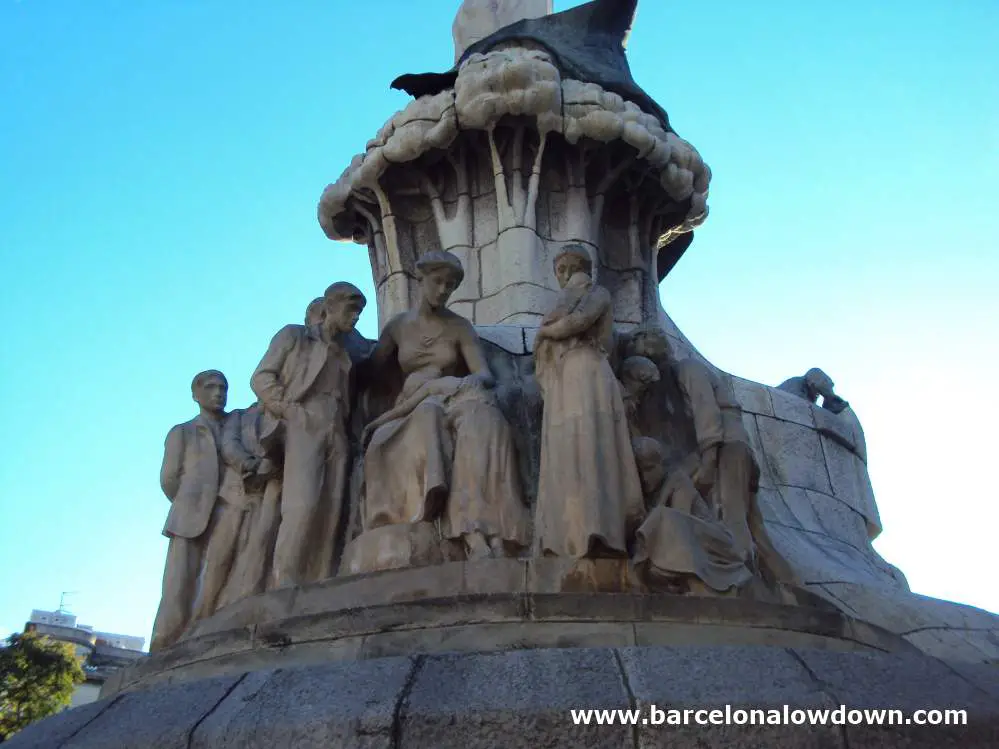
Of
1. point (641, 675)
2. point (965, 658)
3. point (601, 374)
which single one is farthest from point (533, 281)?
point (641, 675)

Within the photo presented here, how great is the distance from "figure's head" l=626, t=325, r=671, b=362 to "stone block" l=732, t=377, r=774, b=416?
2611 mm

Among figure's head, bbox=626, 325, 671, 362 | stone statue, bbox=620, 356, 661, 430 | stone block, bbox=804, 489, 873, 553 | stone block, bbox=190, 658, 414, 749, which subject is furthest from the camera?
stone block, bbox=804, 489, 873, 553

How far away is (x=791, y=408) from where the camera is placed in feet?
35.2

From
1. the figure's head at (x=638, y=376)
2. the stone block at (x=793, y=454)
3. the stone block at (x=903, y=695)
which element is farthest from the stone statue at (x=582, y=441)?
the stone block at (x=793, y=454)

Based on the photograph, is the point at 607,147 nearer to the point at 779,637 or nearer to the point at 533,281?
the point at 533,281

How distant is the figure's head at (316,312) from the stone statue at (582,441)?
1.90m

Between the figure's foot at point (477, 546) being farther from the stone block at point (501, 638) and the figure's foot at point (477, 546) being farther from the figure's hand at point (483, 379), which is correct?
the figure's hand at point (483, 379)

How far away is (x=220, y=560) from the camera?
7805mm

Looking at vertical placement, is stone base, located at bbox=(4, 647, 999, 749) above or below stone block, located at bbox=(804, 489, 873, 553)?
below

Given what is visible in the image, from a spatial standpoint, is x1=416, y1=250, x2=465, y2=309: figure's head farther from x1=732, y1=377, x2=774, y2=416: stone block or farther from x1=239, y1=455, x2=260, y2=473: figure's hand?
x1=732, y1=377, x2=774, y2=416: stone block

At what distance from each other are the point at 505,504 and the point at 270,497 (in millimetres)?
2024

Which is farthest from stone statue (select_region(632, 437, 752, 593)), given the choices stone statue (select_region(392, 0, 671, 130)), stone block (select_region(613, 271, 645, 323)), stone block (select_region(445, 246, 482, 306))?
stone statue (select_region(392, 0, 671, 130))

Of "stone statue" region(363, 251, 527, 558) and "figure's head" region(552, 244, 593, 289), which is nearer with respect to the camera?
"stone statue" region(363, 251, 527, 558)

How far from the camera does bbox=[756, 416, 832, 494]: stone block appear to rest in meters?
10.2
